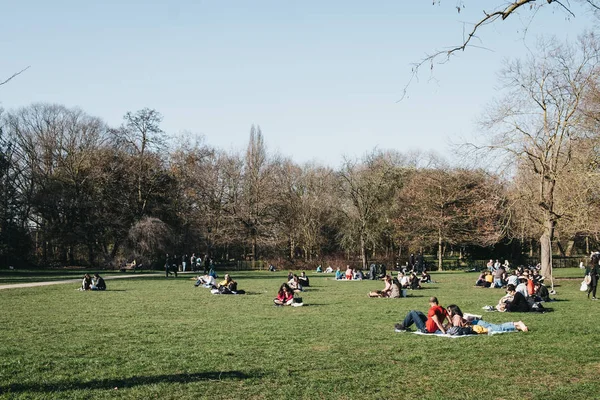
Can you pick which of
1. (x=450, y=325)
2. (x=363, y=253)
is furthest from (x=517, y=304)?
(x=363, y=253)

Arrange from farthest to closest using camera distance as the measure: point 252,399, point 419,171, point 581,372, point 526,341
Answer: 1. point 419,171
2. point 526,341
3. point 581,372
4. point 252,399

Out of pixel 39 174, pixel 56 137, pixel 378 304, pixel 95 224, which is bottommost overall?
pixel 378 304

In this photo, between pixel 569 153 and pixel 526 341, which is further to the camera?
pixel 569 153

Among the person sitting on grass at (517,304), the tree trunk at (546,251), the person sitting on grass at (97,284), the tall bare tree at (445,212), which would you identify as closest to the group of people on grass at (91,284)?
the person sitting on grass at (97,284)

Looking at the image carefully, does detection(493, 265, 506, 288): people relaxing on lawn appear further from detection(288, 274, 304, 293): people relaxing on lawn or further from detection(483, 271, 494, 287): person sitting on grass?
detection(288, 274, 304, 293): people relaxing on lawn

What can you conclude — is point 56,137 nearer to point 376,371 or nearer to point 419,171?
point 419,171

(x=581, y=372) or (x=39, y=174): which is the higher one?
(x=39, y=174)

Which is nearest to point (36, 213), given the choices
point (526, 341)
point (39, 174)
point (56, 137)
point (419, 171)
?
point (39, 174)

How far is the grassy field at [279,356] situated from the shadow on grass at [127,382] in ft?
0.05

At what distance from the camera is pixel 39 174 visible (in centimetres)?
5153

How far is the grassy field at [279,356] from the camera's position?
27.0 feet

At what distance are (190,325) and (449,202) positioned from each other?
4270 centimetres

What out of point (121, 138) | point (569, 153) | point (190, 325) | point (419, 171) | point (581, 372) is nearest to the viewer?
point (581, 372)

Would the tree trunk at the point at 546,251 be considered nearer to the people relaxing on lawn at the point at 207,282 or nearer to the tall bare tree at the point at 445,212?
the tall bare tree at the point at 445,212
